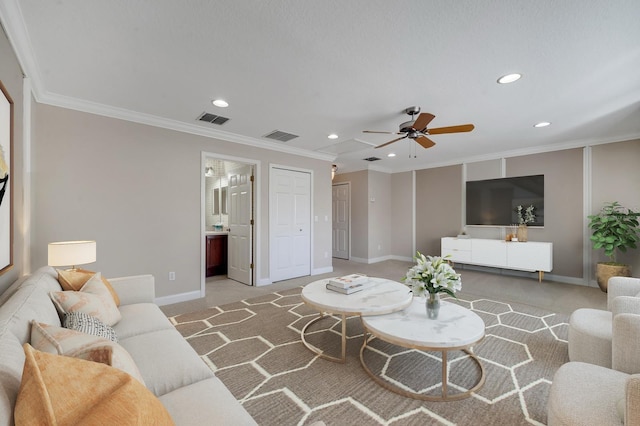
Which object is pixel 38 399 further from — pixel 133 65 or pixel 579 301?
pixel 579 301

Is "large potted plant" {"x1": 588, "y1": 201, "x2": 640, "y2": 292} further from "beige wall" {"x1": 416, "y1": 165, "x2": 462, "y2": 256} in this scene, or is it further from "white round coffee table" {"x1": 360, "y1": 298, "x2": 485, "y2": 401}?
"white round coffee table" {"x1": 360, "y1": 298, "x2": 485, "y2": 401}

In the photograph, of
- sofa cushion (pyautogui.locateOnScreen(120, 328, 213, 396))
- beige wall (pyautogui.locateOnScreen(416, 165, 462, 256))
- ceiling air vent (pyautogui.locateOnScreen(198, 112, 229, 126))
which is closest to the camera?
sofa cushion (pyautogui.locateOnScreen(120, 328, 213, 396))

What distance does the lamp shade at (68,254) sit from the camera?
2.18 metres

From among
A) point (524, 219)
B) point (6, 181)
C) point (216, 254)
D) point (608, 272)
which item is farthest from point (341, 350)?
point (524, 219)

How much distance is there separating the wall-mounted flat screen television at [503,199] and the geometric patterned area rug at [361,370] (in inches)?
102

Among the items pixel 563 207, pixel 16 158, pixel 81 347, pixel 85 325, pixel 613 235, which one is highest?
pixel 16 158

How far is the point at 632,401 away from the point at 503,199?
200 inches

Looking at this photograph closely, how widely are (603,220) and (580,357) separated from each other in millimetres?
3293

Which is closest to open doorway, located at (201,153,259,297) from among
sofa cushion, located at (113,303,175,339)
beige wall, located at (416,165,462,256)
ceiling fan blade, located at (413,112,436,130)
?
sofa cushion, located at (113,303,175,339)

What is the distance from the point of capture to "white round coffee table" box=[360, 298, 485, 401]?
5.59 ft

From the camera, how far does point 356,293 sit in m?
2.51

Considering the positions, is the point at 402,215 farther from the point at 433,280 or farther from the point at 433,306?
the point at 433,280

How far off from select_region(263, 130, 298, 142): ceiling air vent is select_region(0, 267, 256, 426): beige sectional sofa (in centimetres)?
290

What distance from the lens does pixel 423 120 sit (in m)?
2.77
